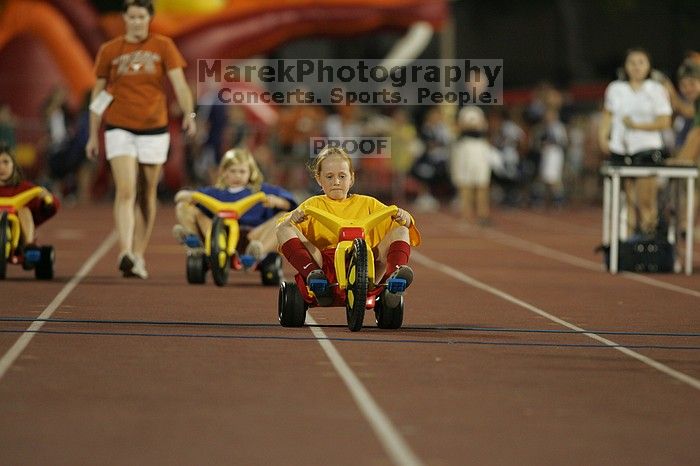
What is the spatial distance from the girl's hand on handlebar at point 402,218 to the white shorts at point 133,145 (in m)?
4.25

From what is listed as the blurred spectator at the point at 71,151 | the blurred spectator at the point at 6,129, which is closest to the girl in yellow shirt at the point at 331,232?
the blurred spectator at the point at 71,151

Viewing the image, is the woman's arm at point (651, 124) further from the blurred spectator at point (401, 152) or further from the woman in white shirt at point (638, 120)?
the blurred spectator at point (401, 152)

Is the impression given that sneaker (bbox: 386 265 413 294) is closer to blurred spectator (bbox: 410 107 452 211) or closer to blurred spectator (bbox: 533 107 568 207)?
blurred spectator (bbox: 533 107 568 207)

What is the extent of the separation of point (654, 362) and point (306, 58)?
43.8m

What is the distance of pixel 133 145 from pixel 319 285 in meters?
4.46

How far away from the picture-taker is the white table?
A: 15414 millimetres

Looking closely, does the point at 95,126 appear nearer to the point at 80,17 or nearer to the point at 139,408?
the point at 139,408

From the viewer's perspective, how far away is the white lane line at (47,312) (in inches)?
343

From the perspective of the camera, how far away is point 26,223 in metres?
14.0

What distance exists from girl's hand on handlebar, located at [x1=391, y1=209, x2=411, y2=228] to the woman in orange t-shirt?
4049 millimetres

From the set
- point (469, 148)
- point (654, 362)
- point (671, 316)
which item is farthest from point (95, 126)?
point (469, 148)

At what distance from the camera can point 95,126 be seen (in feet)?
46.8

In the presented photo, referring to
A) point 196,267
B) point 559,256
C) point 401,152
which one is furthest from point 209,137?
point 196,267

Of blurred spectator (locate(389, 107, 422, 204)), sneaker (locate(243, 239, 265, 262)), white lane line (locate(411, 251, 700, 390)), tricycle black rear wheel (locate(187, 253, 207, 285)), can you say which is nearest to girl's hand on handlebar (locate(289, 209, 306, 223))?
white lane line (locate(411, 251, 700, 390))
